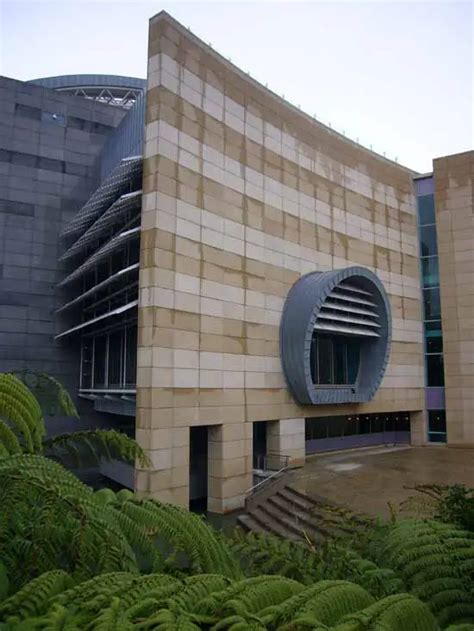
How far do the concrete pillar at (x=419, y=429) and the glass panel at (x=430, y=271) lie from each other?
29.6ft

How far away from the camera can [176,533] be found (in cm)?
530

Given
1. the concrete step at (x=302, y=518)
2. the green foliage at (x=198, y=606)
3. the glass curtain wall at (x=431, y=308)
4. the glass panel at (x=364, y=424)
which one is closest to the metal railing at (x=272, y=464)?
the concrete step at (x=302, y=518)

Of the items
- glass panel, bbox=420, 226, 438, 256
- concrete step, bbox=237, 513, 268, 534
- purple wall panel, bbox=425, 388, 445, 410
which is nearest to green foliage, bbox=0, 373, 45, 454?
concrete step, bbox=237, 513, 268, 534

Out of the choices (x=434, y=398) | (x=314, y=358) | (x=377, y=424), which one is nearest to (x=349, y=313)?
(x=314, y=358)

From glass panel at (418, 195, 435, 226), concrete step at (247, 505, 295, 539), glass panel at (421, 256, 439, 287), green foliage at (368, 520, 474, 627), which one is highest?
glass panel at (418, 195, 435, 226)

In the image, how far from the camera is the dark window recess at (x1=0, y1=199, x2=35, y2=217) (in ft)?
95.6

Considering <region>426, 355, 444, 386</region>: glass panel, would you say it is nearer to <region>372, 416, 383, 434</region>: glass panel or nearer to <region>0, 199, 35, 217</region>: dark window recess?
<region>372, 416, 383, 434</region>: glass panel

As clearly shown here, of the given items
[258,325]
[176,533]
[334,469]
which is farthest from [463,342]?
[176,533]

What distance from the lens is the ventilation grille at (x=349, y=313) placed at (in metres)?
25.5

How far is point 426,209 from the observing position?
34.7m

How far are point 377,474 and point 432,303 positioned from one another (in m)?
16.2

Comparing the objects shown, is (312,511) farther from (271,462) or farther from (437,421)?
(437,421)

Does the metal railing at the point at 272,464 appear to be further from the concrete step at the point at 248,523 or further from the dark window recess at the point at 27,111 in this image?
the dark window recess at the point at 27,111

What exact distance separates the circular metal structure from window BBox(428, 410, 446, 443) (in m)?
39.1
